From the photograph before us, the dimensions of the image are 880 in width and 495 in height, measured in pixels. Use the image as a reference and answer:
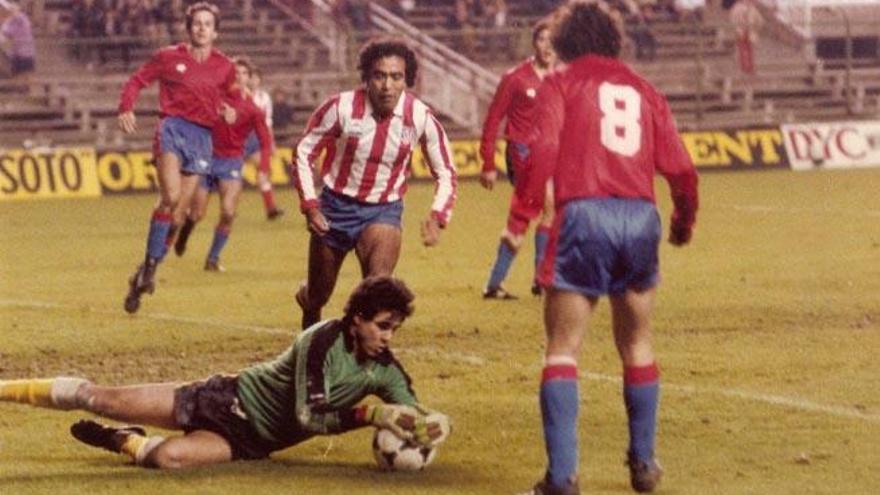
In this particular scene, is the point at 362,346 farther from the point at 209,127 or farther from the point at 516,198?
the point at 209,127

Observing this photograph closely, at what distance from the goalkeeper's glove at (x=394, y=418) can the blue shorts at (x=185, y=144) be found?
8937 mm

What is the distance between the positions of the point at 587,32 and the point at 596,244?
932 mm

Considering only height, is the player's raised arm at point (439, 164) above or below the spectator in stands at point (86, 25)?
above

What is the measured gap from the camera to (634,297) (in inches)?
360

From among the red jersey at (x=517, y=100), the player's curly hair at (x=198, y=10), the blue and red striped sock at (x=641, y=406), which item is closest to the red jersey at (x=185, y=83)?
the player's curly hair at (x=198, y=10)

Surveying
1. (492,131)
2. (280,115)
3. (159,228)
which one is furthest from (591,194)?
(280,115)

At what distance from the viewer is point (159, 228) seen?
57.9 feet

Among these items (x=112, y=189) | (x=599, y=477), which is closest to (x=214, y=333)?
(x=599, y=477)

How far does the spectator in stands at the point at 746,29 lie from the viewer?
139ft

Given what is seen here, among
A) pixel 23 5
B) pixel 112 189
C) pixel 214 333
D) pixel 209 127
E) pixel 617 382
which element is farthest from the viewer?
pixel 23 5

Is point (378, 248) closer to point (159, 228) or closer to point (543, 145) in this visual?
point (543, 145)

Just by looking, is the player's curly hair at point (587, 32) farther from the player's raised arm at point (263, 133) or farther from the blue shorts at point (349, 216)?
the player's raised arm at point (263, 133)

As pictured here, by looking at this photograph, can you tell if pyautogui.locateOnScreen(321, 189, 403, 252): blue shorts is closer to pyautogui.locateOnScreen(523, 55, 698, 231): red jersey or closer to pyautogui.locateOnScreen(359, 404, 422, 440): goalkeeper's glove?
pyautogui.locateOnScreen(359, 404, 422, 440): goalkeeper's glove

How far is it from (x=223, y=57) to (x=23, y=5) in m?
21.1
